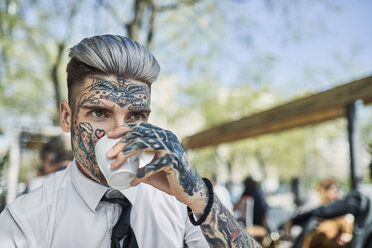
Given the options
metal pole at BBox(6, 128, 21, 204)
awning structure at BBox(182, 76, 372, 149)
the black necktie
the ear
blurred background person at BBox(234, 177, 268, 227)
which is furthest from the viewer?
blurred background person at BBox(234, 177, 268, 227)

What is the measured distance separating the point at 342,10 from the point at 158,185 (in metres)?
8.62

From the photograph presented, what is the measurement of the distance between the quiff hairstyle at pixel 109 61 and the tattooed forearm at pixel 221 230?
2.09 feet

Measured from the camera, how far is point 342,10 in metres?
8.34

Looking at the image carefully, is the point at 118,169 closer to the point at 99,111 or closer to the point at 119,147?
the point at 119,147

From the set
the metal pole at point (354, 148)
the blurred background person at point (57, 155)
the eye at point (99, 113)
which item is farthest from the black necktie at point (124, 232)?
the metal pole at point (354, 148)

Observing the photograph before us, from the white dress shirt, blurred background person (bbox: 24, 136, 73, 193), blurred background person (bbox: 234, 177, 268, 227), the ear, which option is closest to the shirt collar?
the white dress shirt

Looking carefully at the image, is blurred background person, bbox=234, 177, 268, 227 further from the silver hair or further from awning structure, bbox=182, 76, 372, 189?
the silver hair

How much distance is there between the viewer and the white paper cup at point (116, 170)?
106cm

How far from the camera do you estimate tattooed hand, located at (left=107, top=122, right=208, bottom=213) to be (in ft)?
3.41

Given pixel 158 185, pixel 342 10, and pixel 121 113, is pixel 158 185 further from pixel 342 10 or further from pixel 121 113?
pixel 342 10

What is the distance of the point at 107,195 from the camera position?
150cm

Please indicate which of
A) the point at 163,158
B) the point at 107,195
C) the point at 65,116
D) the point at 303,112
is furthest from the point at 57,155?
the point at 163,158

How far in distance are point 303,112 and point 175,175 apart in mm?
3942

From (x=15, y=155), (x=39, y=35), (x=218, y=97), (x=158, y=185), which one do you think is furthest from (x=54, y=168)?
(x=218, y=97)
